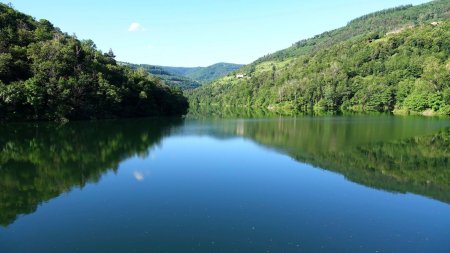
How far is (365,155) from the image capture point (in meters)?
38.3

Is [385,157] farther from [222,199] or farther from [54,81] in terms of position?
[54,81]

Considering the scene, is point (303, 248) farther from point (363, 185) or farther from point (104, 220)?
point (363, 185)

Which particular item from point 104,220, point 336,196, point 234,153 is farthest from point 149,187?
point 234,153

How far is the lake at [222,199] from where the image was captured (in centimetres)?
1577

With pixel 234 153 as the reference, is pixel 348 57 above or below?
above

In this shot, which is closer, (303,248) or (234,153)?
(303,248)

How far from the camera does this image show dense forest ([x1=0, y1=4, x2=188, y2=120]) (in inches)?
2854

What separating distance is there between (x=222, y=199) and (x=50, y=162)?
59.0 feet

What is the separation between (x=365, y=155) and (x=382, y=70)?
13732cm

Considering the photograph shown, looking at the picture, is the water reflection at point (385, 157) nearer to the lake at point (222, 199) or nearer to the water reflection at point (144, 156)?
the water reflection at point (144, 156)

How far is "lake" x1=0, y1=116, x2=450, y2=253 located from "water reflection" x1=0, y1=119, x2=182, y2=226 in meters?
0.10

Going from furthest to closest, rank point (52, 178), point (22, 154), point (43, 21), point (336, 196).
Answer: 1. point (43, 21)
2. point (22, 154)
3. point (52, 178)
4. point (336, 196)

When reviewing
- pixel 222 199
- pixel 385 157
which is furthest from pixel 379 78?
pixel 222 199

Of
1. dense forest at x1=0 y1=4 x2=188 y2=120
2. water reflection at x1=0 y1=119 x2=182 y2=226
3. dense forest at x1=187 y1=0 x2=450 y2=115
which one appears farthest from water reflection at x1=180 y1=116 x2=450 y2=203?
dense forest at x1=187 y1=0 x2=450 y2=115
